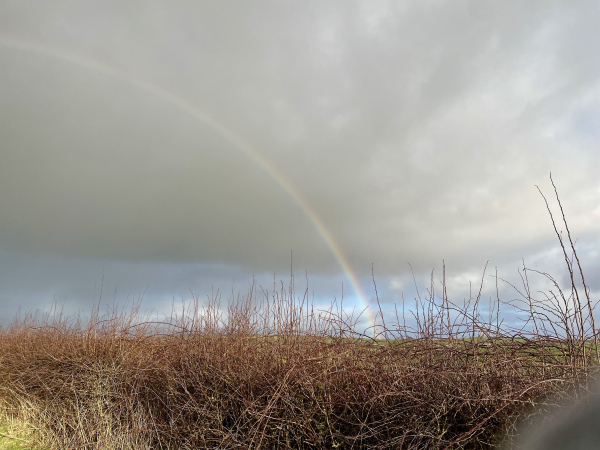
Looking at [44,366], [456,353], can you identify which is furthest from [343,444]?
[44,366]

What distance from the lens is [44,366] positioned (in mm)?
7449

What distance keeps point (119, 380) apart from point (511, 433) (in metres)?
5.87

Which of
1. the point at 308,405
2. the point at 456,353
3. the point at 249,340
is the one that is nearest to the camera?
the point at 456,353

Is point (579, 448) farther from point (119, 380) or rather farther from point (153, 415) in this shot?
point (119, 380)

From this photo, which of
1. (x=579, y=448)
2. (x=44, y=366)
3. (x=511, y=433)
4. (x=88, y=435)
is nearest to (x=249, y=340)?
(x=88, y=435)

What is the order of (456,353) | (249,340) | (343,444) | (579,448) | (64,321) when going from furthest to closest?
(64,321)
(249,340)
(343,444)
(456,353)
(579,448)

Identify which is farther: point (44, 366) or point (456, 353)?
point (44, 366)

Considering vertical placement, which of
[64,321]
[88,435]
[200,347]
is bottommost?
[88,435]

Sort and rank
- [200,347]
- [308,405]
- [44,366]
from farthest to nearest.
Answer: [44,366], [200,347], [308,405]

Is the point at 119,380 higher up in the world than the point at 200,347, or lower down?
lower down

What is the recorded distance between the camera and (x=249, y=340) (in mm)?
5426

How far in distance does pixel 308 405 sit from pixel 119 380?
3892 millimetres

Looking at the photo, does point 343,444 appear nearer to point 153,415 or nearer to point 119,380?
point 153,415

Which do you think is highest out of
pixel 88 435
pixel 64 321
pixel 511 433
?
pixel 64 321
